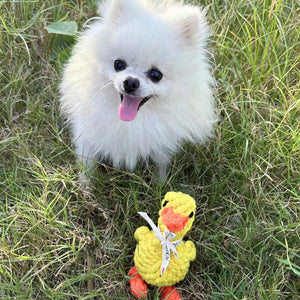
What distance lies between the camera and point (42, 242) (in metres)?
1.69

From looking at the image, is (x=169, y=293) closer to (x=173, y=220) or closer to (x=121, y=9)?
(x=173, y=220)

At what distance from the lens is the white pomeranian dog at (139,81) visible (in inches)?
58.9

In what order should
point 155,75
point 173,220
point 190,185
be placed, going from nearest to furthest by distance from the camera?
point 173,220, point 155,75, point 190,185

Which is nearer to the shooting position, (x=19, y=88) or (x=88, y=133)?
(x=88, y=133)

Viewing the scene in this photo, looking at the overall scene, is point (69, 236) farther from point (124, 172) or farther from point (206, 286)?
point (206, 286)

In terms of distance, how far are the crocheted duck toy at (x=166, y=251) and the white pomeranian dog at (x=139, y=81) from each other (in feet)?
1.10

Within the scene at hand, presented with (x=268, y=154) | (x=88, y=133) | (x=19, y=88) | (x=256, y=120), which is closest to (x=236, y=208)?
(x=268, y=154)

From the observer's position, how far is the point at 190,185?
1954 mm

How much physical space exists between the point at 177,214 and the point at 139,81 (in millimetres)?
511

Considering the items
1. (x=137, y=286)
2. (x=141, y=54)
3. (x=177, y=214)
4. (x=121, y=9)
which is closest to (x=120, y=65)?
(x=141, y=54)

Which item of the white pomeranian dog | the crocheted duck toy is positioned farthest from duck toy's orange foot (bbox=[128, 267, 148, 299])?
the white pomeranian dog

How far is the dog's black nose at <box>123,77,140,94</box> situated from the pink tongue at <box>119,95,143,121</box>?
96 mm

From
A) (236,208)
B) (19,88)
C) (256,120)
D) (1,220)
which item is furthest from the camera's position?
(19,88)

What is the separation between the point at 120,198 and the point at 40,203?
0.37 meters
